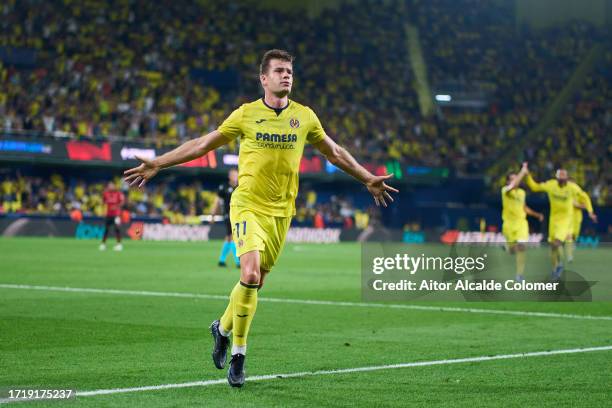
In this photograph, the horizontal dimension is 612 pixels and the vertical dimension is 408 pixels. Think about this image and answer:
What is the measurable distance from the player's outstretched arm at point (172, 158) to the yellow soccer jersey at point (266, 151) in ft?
0.46

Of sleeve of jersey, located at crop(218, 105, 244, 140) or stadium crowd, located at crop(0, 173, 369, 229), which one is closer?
sleeve of jersey, located at crop(218, 105, 244, 140)

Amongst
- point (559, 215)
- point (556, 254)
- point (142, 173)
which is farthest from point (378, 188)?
point (559, 215)

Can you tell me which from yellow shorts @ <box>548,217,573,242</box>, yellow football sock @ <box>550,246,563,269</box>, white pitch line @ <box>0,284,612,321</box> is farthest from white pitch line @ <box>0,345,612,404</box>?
yellow shorts @ <box>548,217,573,242</box>

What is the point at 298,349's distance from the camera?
34.2ft

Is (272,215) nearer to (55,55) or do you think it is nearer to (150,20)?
(55,55)

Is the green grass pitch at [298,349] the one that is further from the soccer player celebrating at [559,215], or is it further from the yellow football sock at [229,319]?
the soccer player celebrating at [559,215]

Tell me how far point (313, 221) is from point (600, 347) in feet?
133

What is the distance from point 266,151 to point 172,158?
80 cm

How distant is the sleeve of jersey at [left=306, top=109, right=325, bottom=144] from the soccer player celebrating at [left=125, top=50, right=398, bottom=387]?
0.09 feet

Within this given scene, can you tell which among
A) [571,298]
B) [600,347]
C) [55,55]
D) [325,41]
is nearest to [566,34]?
[325,41]

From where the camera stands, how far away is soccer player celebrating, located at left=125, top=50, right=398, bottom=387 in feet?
27.1

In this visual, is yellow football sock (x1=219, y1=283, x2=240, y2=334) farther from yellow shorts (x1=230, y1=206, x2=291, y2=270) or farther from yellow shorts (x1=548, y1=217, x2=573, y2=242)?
yellow shorts (x1=548, y1=217, x2=573, y2=242)

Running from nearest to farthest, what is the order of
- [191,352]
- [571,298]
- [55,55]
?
[191,352] < [571,298] < [55,55]

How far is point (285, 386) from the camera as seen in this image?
806cm
